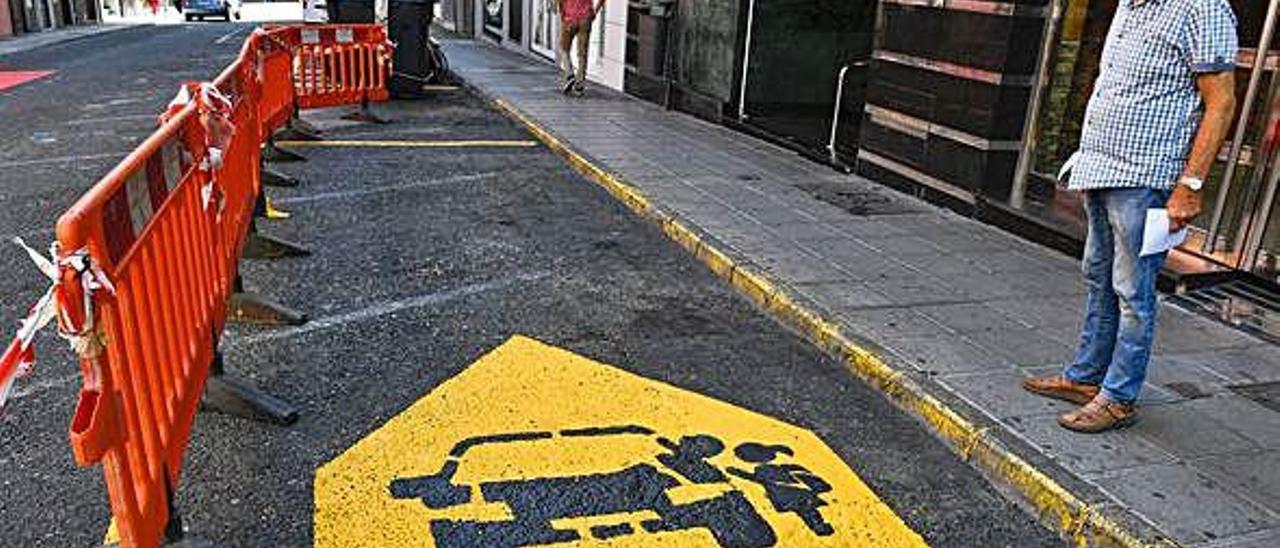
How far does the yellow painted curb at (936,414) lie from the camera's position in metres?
3.30

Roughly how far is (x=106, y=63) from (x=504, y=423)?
66.4ft

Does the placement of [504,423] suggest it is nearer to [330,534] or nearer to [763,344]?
[330,534]

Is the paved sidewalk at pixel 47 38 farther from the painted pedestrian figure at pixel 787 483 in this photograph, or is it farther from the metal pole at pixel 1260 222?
the metal pole at pixel 1260 222

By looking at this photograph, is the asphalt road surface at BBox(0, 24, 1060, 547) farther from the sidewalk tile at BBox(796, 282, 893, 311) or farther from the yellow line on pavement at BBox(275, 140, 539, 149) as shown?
the yellow line on pavement at BBox(275, 140, 539, 149)

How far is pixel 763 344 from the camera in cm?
502

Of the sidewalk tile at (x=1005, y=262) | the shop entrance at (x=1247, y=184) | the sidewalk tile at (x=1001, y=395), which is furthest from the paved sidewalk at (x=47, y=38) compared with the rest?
the shop entrance at (x=1247, y=184)

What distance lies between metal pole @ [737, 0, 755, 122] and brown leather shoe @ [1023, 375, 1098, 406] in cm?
761

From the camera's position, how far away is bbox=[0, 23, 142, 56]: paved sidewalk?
2456 cm

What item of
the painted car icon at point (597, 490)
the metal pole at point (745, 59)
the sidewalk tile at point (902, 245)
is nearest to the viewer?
the painted car icon at point (597, 490)

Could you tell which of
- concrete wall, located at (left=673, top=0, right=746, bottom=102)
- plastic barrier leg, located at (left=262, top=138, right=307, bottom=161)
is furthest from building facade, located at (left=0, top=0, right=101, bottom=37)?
concrete wall, located at (left=673, top=0, right=746, bottom=102)

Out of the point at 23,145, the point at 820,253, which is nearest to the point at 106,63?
the point at 23,145

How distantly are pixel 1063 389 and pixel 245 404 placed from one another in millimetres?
3600

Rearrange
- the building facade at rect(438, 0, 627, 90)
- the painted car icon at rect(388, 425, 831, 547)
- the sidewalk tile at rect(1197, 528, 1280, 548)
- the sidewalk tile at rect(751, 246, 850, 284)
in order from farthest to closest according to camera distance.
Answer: the building facade at rect(438, 0, 627, 90)
the sidewalk tile at rect(751, 246, 850, 284)
the painted car icon at rect(388, 425, 831, 547)
the sidewalk tile at rect(1197, 528, 1280, 548)

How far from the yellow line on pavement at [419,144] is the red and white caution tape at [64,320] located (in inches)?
320
